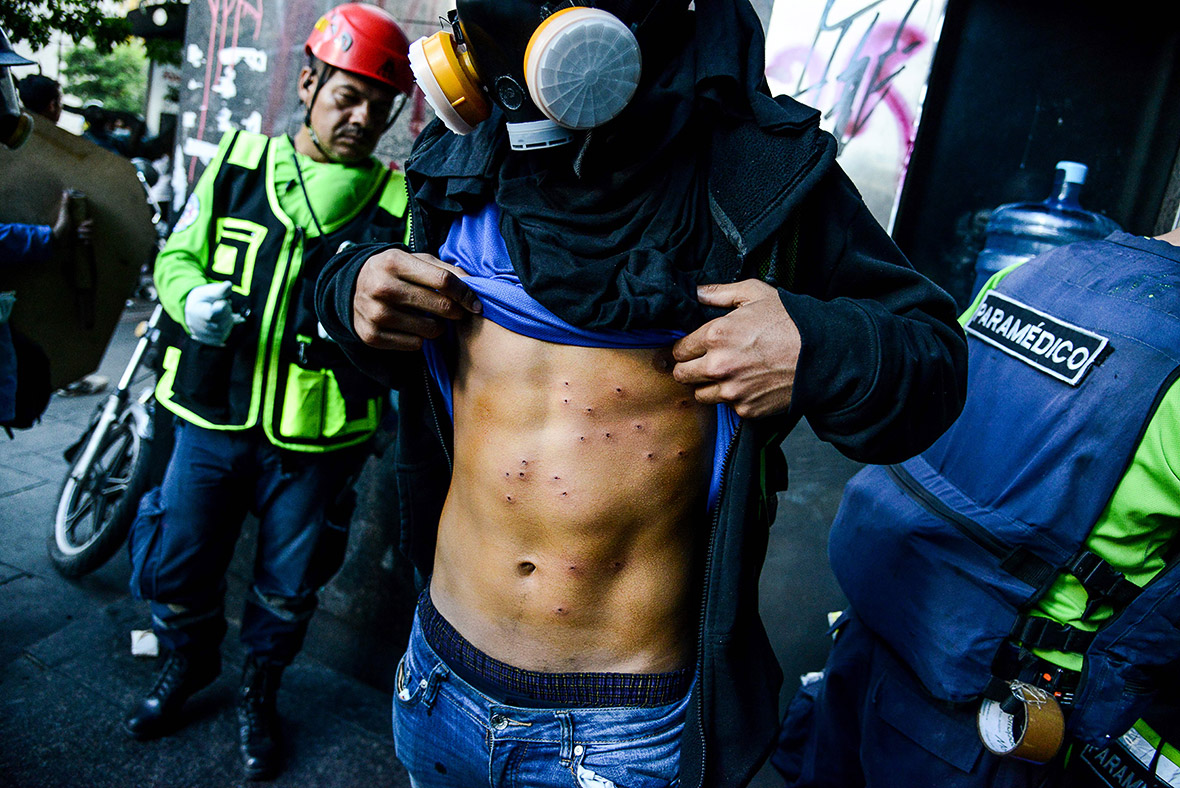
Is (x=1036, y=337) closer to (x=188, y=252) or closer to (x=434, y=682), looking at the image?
(x=434, y=682)

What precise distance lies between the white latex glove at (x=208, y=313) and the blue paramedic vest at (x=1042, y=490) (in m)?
2.08

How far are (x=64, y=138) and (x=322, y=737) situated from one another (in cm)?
265

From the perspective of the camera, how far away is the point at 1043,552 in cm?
180

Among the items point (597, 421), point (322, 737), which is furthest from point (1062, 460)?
point (322, 737)

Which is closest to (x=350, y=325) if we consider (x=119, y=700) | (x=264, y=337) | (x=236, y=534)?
(x=264, y=337)

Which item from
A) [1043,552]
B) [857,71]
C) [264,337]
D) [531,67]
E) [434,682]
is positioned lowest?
[434,682]

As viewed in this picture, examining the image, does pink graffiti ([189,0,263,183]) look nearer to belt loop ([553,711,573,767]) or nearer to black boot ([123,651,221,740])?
black boot ([123,651,221,740])

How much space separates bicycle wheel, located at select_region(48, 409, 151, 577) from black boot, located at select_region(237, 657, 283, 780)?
4.31ft

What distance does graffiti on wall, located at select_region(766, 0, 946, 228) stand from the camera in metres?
2.92

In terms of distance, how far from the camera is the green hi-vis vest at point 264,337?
274 cm

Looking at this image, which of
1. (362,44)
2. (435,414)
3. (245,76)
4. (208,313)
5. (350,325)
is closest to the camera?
(350,325)

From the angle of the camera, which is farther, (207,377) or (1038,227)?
(1038,227)

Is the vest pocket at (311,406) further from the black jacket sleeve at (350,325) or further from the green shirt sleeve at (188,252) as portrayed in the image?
the black jacket sleeve at (350,325)

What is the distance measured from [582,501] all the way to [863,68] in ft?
7.52
